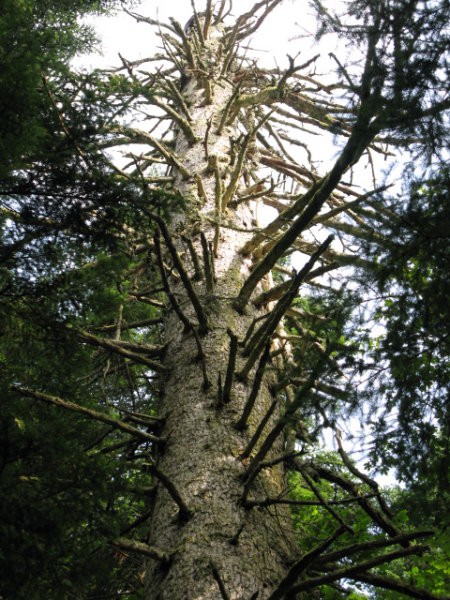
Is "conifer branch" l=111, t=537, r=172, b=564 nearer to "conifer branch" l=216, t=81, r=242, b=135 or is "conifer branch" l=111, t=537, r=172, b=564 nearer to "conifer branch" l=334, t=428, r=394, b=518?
"conifer branch" l=334, t=428, r=394, b=518

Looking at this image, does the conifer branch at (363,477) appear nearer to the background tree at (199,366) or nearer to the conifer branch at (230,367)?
the background tree at (199,366)

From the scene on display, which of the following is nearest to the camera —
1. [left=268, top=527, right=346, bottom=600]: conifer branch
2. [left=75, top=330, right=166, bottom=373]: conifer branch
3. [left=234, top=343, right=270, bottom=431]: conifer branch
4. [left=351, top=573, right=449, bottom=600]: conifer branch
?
[left=268, top=527, right=346, bottom=600]: conifer branch

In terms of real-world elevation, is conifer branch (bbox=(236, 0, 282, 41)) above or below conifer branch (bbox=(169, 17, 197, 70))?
above

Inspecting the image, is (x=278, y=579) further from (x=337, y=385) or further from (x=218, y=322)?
(x=218, y=322)

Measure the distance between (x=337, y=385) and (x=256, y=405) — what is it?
59 centimetres

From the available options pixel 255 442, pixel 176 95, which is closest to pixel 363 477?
pixel 255 442

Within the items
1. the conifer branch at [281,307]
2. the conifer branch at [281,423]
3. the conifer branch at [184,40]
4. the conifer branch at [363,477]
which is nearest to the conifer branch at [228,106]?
the conifer branch at [184,40]

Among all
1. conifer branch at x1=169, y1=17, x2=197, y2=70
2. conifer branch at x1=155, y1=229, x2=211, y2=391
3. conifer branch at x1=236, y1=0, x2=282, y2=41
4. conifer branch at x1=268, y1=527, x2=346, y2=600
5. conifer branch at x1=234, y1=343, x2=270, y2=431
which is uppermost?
conifer branch at x1=236, y1=0, x2=282, y2=41

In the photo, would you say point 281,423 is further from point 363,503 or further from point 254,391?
point 363,503

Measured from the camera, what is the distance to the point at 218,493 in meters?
2.80

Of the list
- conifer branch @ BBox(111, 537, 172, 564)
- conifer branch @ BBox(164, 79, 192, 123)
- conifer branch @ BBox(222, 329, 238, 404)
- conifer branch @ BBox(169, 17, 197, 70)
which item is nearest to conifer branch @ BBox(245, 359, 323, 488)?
conifer branch @ BBox(222, 329, 238, 404)

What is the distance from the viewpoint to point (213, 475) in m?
2.90

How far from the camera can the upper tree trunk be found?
246 centimetres

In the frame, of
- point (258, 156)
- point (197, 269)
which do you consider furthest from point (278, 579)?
point (258, 156)
